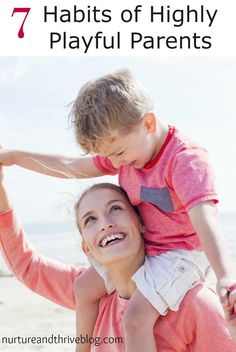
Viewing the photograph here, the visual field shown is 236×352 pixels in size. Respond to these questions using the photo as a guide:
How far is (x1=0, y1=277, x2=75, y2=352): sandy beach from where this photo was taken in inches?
205

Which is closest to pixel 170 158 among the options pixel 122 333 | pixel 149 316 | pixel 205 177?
pixel 205 177

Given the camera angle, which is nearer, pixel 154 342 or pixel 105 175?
pixel 154 342

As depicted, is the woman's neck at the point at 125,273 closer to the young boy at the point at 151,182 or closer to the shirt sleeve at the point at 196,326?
the young boy at the point at 151,182

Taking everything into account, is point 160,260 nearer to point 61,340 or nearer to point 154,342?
point 154,342

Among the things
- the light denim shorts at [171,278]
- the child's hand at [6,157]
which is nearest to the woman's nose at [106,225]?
the light denim shorts at [171,278]

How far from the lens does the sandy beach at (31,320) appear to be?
5.20 m

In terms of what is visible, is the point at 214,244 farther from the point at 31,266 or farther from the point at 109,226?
the point at 31,266

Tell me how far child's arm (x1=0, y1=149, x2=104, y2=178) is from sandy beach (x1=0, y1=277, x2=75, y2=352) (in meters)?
1.90

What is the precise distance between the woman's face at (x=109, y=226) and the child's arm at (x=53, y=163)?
259mm

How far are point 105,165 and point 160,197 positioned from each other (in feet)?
1.64

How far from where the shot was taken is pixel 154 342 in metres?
2.97

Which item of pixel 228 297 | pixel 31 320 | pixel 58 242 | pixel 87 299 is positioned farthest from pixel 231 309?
pixel 58 242

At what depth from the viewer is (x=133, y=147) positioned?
9.66 ft

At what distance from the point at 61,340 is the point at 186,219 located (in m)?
2.70
